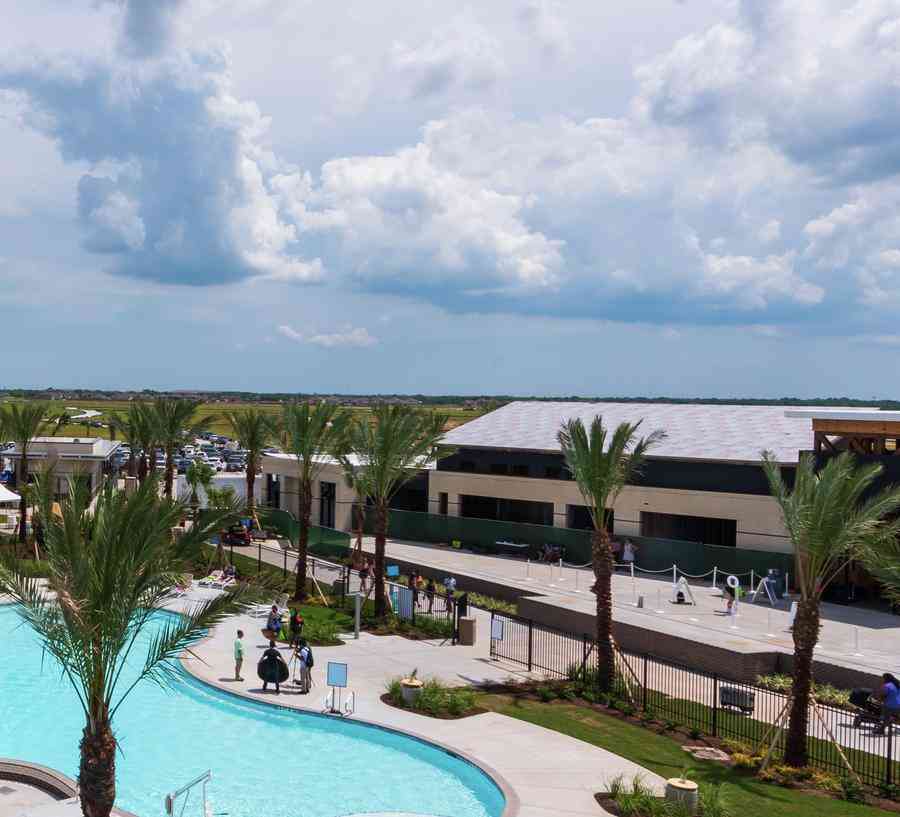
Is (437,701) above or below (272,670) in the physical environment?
below

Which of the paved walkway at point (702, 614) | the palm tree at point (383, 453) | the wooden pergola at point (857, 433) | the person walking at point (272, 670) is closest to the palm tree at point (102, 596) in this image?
the person walking at point (272, 670)

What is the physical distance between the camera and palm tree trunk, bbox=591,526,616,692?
80.7ft

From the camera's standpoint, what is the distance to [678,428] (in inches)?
1892

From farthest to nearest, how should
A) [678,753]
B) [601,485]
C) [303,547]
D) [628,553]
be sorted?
[628,553], [303,547], [601,485], [678,753]

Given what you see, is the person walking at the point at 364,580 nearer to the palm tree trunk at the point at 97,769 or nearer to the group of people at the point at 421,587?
the group of people at the point at 421,587

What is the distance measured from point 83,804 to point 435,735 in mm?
8563

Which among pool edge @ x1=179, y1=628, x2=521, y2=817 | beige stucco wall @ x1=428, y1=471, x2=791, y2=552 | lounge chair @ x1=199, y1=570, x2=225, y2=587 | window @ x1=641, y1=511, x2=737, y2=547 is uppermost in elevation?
beige stucco wall @ x1=428, y1=471, x2=791, y2=552

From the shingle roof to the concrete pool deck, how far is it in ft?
48.5

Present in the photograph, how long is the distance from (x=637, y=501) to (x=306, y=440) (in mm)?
15695

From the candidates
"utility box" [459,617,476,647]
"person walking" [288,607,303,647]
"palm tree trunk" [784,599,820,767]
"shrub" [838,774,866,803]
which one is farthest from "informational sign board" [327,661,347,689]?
"shrub" [838,774,866,803]

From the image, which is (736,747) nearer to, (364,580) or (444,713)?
(444,713)

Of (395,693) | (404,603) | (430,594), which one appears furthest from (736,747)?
(404,603)

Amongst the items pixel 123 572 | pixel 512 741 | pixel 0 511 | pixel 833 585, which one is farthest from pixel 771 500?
pixel 0 511

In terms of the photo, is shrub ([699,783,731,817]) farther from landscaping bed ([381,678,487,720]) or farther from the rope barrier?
the rope barrier
